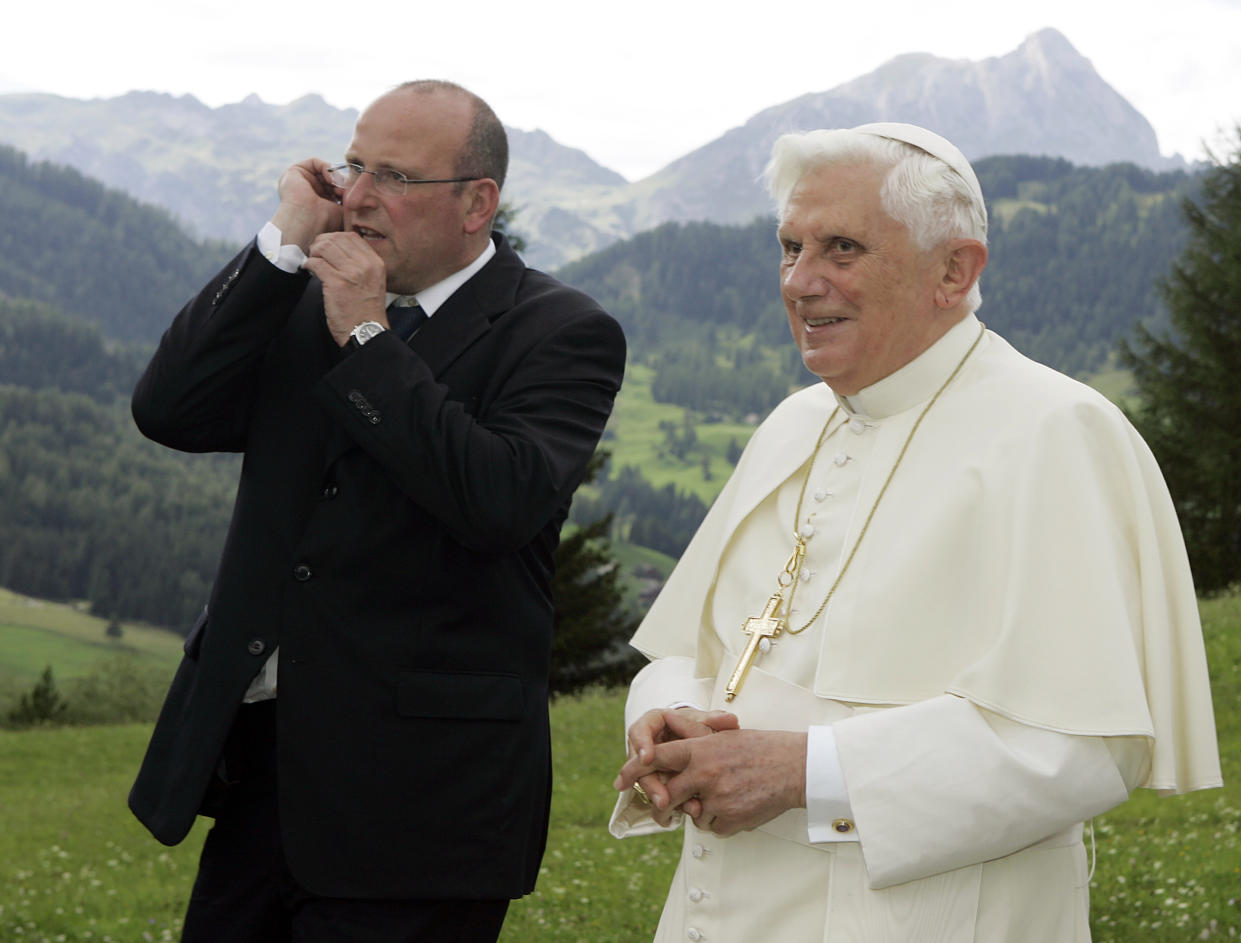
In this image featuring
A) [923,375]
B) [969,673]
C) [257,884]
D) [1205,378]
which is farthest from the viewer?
[1205,378]

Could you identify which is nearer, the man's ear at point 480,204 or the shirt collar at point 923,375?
the shirt collar at point 923,375

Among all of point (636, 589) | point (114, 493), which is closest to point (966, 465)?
point (636, 589)

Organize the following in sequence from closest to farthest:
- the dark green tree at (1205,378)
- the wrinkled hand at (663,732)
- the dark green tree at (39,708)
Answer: the wrinkled hand at (663,732) < the dark green tree at (1205,378) < the dark green tree at (39,708)

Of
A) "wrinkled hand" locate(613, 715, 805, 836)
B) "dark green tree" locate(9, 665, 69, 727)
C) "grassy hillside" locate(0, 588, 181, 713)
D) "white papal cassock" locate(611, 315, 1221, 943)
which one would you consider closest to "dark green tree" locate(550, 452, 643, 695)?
"dark green tree" locate(9, 665, 69, 727)

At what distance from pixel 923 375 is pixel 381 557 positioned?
132 cm

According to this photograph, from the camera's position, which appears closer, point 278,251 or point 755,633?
point 755,633

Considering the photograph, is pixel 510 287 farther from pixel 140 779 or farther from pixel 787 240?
pixel 140 779

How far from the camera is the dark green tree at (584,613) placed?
36750mm

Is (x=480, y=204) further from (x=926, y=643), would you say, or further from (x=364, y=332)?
(x=926, y=643)

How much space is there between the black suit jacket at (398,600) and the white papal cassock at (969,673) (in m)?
0.41

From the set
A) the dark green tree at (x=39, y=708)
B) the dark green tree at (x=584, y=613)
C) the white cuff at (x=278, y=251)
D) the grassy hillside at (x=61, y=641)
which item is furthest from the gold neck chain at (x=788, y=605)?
the grassy hillside at (x=61, y=641)

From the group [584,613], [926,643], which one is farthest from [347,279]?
[584,613]

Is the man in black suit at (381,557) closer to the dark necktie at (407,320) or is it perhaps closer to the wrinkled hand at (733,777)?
the dark necktie at (407,320)

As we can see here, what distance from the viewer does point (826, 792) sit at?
248 cm
